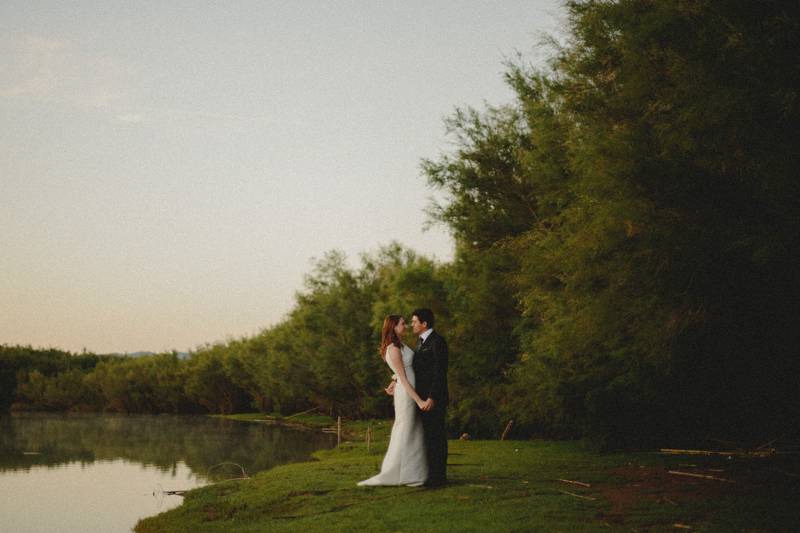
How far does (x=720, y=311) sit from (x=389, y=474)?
20.6 ft

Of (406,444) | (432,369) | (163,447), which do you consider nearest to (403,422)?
(406,444)

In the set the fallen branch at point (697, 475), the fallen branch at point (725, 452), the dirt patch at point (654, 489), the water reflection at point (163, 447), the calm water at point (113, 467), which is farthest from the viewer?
the water reflection at point (163, 447)

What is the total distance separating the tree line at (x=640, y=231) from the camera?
1284 cm

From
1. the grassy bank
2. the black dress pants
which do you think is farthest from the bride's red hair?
the grassy bank

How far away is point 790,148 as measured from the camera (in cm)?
1210

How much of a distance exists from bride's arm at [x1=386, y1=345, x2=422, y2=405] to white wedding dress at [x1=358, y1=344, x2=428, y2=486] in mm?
120

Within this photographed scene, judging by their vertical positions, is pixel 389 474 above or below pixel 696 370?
below

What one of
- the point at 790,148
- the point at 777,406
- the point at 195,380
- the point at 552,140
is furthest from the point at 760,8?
the point at 195,380

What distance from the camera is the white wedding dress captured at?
1263 cm

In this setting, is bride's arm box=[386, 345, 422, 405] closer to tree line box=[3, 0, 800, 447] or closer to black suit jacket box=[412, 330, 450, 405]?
black suit jacket box=[412, 330, 450, 405]

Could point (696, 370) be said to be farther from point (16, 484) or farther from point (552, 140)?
point (16, 484)

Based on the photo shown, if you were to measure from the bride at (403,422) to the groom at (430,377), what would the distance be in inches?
4.3

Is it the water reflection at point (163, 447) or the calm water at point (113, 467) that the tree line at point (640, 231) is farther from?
the calm water at point (113, 467)

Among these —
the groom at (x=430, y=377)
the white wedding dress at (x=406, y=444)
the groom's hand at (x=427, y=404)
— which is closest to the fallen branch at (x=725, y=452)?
the groom at (x=430, y=377)
